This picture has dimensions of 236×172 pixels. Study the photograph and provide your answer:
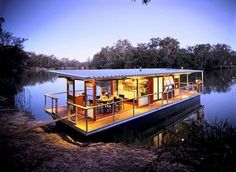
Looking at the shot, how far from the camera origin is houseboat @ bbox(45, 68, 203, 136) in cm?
866

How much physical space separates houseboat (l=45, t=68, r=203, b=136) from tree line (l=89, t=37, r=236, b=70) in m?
41.5

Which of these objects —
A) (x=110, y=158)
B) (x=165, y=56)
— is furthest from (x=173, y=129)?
(x=165, y=56)

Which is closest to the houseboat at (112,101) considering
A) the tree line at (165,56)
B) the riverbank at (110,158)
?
the riverbank at (110,158)

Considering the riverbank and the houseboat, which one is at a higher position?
the houseboat

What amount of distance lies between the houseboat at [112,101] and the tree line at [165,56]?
41.5 meters

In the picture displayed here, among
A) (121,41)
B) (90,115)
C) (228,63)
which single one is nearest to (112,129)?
(90,115)

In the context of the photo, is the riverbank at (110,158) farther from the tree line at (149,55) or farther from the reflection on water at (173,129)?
the tree line at (149,55)

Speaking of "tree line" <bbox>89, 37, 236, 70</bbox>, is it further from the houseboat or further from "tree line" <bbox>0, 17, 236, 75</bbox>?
the houseboat

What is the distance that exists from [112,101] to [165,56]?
50420 millimetres

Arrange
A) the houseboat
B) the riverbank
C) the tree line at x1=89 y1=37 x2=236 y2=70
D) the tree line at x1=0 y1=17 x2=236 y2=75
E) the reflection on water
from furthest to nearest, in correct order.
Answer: the tree line at x1=89 y1=37 x2=236 y2=70, the tree line at x1=0 y1=17 x2=236 y2=75, the houseboat, the reflection on water, the riverbank

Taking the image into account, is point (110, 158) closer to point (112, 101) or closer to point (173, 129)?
point (173, 129)

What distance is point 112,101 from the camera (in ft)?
34.0

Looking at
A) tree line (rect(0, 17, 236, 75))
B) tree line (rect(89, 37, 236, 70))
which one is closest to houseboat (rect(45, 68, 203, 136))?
tree line (rect(0, 17, 236, 75))

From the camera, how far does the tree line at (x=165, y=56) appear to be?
57000 mm
